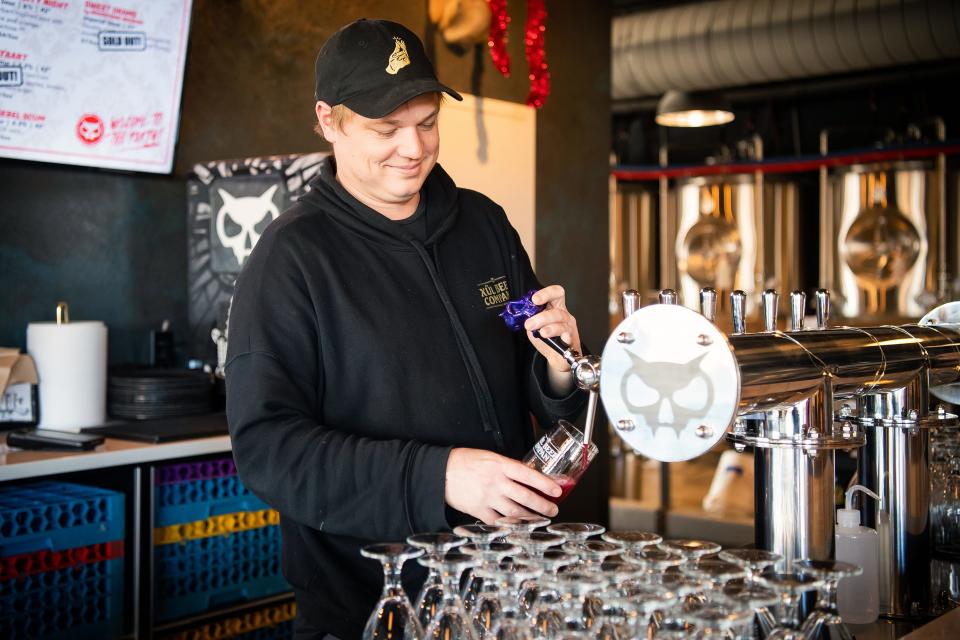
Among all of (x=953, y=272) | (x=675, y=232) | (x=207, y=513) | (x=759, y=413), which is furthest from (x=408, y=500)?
(x=675, y=232)

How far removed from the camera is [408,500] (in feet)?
4.56

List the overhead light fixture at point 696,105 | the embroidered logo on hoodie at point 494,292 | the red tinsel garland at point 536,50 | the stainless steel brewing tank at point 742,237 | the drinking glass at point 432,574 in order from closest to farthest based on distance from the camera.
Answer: the drinking glass at point 432,574, the embroidered logo on hoodie at point 494,292, the red tinsel garland at point 536,50, the overhead light fixture at point 696,105, the stainless steel brewing tank at point 742,237

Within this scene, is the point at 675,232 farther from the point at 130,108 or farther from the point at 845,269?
the point at 130,108

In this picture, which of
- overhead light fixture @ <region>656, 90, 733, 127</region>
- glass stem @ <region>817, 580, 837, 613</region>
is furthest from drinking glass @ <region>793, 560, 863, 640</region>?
overhead light fixture @ <region>656, 90, 733, 127</region>

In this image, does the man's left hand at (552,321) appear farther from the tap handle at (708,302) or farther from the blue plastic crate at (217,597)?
the blue plastic crate at (217,597)

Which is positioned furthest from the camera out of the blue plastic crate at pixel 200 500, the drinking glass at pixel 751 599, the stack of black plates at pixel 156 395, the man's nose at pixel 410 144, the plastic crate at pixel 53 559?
the stack of black plates at pixel 156 395

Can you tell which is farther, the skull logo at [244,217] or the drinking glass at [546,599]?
the skull logo at [244,217]

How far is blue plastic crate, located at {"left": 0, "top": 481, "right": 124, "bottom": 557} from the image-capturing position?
7.05ft

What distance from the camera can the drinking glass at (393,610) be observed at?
3.51 ft

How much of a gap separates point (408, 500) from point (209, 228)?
1.84 m

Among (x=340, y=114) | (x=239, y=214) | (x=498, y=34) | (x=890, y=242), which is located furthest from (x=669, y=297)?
(x=890, y=242)

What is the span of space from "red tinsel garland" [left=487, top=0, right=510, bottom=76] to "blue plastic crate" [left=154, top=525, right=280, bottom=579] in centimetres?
197

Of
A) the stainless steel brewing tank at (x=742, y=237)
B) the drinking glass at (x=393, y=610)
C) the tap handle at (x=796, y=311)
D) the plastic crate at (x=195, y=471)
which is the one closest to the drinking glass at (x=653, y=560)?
the drinking glass at (x=393, y=610)

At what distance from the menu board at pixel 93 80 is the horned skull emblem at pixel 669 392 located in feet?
7.10
